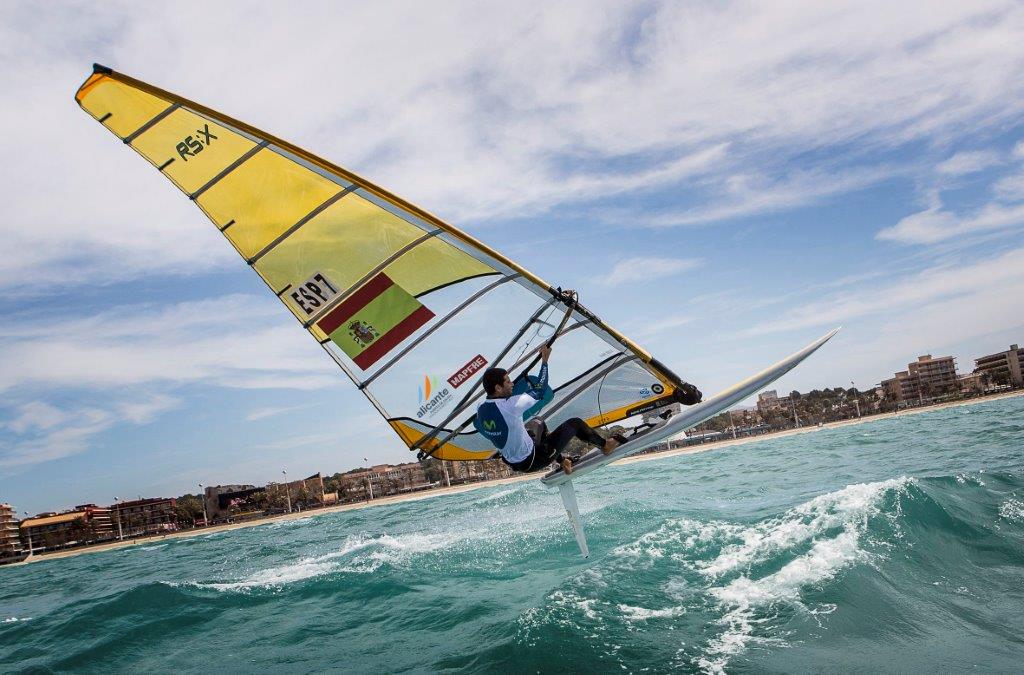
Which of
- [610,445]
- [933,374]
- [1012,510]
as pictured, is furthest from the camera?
[933,374]

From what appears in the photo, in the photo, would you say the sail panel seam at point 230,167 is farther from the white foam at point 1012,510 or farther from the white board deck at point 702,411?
the white foam at point 1012,510

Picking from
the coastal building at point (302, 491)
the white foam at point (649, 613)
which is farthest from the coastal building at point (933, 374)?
the white foam at point (649, 613)

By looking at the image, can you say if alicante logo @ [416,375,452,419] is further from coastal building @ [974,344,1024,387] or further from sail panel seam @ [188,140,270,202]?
coastal building @ [974,344,1024,387]

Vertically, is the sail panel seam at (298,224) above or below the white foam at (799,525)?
above

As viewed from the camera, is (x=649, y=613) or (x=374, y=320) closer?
(x=374, y=320)

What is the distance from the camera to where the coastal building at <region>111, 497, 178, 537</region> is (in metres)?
98.8

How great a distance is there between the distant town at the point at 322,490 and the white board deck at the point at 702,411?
64084 mm

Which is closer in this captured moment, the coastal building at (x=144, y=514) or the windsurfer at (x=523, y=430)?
the windsurfer at (x=523, y=430)

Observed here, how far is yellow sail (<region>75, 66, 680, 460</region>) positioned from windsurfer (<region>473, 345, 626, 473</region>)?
0.54 metres

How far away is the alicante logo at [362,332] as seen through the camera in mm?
5457

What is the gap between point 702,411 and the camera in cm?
498

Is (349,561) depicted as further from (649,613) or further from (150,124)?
(150,124)

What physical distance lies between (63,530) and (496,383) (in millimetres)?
103351

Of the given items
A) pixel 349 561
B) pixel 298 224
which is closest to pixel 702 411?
pixel 298 224
